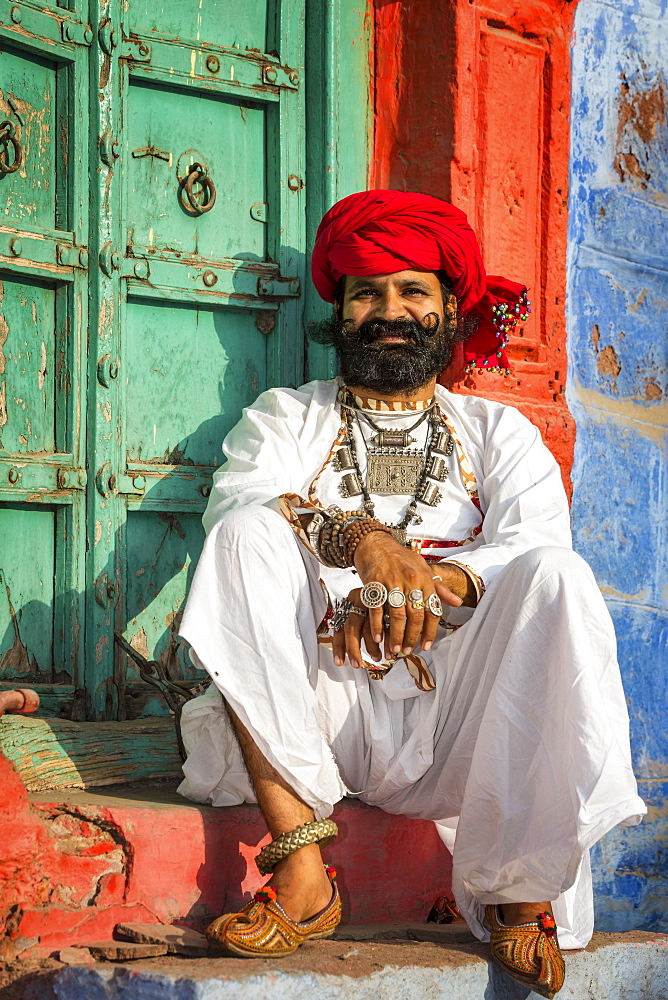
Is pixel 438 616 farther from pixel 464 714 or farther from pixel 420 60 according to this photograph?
pixel 420 60

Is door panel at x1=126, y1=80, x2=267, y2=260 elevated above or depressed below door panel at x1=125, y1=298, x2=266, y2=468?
above

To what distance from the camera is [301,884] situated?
2178 mm

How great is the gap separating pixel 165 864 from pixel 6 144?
2017 mm

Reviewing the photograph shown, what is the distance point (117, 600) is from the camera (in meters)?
3.12

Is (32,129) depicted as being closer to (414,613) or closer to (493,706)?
(414,613)

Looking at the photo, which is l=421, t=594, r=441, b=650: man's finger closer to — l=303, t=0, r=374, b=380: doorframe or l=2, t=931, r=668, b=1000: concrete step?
l=2, t=931, r=668, b=1000: concrete step

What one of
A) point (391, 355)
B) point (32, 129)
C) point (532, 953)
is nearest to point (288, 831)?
point (532, 953)

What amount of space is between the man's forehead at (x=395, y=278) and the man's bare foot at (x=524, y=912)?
1707 mm

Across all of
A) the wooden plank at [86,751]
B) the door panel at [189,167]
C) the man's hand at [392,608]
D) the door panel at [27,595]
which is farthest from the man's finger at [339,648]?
the door panel at [189,167]

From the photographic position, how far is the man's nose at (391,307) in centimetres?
308

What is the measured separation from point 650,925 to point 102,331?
2.70 meters

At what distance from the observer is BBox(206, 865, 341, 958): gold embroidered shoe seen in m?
2.03

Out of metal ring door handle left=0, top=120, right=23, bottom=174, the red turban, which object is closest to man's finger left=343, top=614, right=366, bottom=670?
the red turban

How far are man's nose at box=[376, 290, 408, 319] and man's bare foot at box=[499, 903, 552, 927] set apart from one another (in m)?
1.62
